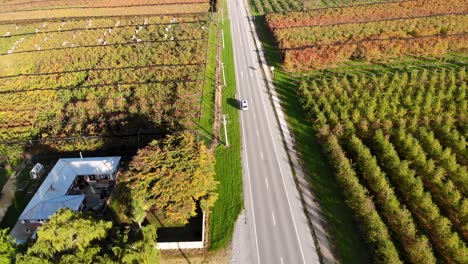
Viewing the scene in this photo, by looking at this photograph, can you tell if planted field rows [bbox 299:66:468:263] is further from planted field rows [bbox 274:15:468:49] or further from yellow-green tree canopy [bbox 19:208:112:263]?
yellow-green tree canopy [bbox 19:208:112:263]

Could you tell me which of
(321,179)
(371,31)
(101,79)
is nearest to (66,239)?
(321,179)

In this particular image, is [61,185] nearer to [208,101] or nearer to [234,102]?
[208,101]

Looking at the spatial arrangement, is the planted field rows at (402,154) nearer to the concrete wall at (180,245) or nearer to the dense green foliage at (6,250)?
the concrete wall at (180,245)

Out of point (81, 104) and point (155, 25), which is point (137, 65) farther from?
point (155, 25)

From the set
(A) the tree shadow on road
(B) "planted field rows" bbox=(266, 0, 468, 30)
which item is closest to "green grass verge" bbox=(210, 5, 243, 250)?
(A) the tree shadow on road

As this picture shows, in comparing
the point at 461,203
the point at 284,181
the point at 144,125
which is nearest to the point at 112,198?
the point at 144,125
